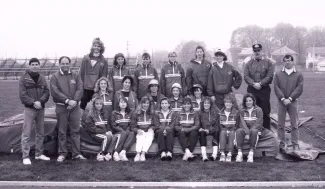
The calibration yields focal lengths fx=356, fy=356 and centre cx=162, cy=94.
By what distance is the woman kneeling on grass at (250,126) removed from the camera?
253 inches

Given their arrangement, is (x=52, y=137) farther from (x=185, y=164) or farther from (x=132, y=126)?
(x=185, y=164)

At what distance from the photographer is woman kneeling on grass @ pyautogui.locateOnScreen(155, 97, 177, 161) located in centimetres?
652

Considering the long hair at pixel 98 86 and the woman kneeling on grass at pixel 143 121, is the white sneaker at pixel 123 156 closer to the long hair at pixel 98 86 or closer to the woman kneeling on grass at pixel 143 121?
the woman kneeling on grass at pixel 143 121

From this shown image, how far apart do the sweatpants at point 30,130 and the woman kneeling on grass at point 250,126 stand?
3552 millimetres

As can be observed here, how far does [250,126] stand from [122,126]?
8.08 feet

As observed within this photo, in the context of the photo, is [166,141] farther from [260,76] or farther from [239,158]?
[260,76]

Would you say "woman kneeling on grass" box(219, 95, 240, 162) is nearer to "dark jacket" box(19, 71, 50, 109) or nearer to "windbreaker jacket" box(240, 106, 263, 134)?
"windbreaker jacket" box(240, 106, 263, 134)

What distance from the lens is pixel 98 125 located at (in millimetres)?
6777

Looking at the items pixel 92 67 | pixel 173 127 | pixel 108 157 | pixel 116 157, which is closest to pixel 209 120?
pixel 173 127

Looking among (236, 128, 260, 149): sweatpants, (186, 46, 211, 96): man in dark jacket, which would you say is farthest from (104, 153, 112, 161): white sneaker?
(186, 46, 211, 96): man in dark jacket

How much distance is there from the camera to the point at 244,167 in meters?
5.84

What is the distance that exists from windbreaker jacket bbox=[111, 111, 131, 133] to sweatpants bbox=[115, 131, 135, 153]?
7.0 inches

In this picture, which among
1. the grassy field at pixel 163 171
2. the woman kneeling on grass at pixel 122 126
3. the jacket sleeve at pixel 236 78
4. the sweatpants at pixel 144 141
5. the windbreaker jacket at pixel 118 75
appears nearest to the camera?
the grassy field at pixel 163 171

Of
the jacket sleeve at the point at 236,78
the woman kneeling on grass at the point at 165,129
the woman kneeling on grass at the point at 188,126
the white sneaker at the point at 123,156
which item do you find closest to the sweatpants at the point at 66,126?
the white sneaker at the point at 123,156
